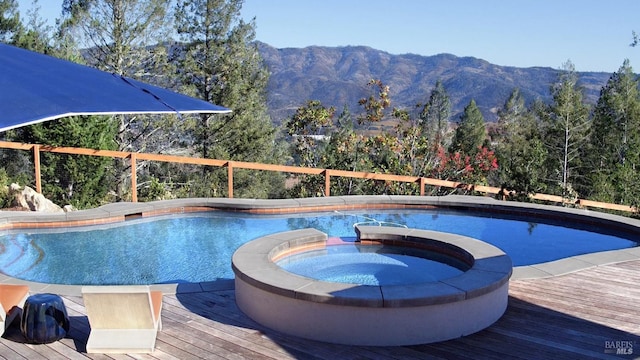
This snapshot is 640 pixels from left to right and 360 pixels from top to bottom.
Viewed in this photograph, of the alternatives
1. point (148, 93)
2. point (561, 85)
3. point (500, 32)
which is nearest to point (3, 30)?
point (148, 93)

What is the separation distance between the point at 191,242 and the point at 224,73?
1125cm

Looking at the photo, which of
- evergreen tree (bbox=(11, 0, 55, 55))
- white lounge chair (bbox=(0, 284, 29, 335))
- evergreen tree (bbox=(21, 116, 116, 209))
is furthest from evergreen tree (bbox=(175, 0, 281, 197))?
white lounge chair (bbox=(0, 284, 29, 335))

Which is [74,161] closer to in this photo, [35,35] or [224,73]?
[224,73]

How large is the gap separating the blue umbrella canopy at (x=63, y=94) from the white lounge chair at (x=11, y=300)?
1.71 meters

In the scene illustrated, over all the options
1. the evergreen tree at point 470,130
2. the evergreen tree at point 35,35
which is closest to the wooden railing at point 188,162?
the evergreen tree at point 35,35

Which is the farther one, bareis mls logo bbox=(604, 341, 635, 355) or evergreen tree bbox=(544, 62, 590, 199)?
evergreen tree bbox=(544, 62, 590, 199)

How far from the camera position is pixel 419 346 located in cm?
405

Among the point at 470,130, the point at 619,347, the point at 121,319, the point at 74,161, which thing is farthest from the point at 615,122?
the point at 121,319

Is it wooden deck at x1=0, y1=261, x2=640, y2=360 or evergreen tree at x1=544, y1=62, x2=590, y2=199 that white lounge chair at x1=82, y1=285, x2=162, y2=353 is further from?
evergreen tree at x1=544, y1=62, x2=590, y2=199

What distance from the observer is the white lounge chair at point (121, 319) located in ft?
12.2

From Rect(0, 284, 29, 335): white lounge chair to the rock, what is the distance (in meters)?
5.32

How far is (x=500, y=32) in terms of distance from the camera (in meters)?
50.6

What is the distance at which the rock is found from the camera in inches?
356

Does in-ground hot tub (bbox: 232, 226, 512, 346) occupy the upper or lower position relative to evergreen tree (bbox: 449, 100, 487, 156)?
lower
